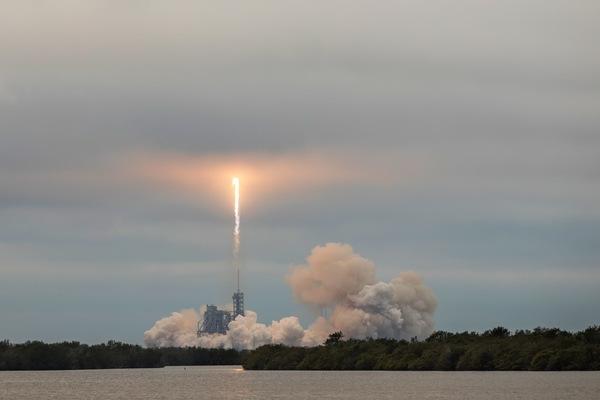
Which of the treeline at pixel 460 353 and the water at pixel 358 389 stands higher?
the treeline at pixel 460 353

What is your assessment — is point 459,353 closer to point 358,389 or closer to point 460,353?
point 460,353

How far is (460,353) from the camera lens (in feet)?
536

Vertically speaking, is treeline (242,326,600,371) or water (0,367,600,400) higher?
treeline (242,326,600,371)

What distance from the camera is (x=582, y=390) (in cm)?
10369

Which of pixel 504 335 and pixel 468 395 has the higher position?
pixel 504 335

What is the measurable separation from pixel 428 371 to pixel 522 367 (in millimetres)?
19507

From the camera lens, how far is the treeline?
149 meters

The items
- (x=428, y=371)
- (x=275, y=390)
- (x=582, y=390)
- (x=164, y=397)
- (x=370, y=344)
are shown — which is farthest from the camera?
(x=370, y=344)

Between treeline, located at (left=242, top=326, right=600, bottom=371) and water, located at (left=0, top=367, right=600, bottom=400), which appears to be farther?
treeline, located at (left=242, top=326, right=600, bottom=371)

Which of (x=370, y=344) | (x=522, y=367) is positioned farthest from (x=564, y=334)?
(x=370, y=344)

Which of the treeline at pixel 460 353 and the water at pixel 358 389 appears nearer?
the water at pixel 358 389

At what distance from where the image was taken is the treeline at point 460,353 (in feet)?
488

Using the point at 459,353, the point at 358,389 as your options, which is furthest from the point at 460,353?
the point at 358,389

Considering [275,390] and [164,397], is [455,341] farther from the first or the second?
[164,397]
